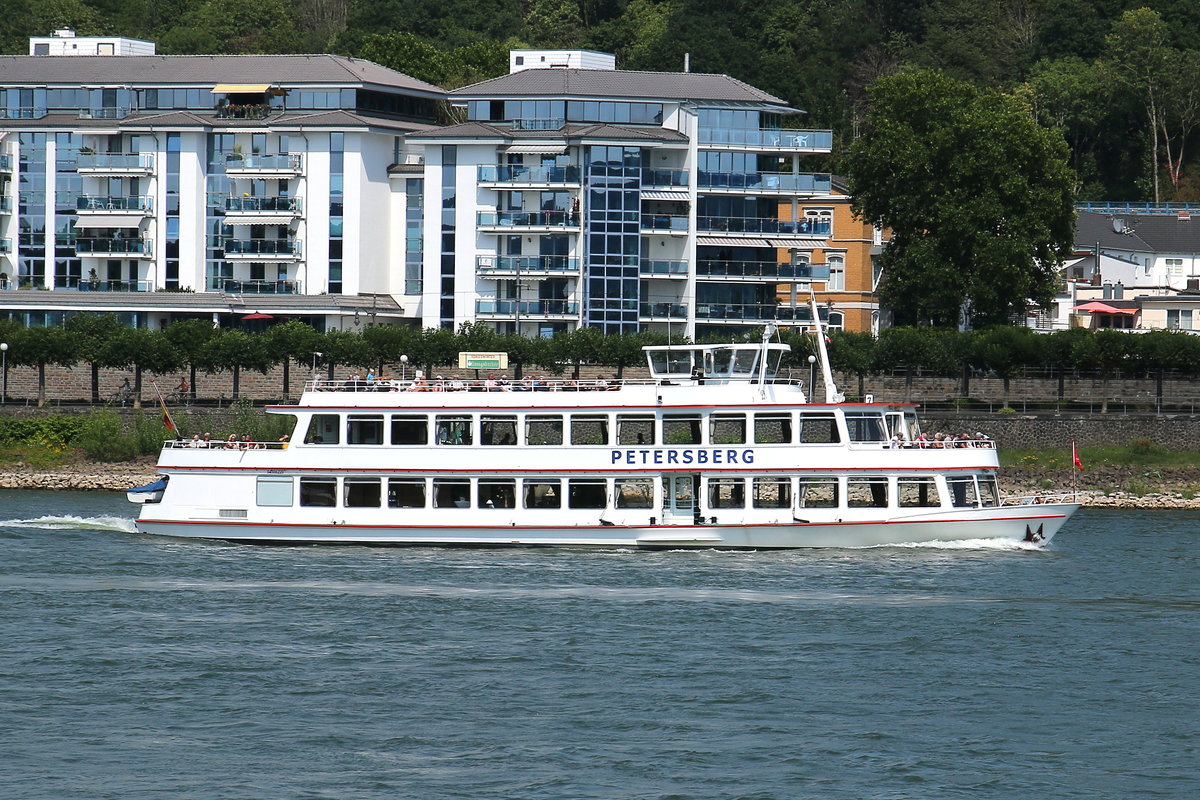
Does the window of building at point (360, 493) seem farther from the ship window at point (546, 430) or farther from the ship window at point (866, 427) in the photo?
the ship window at point (866, 427)

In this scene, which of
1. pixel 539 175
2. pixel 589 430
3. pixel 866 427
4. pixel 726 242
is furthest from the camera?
pixel 726 242

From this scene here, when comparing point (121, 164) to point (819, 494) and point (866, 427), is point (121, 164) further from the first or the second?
point (866, 427)

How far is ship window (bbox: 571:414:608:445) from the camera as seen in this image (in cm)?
4609

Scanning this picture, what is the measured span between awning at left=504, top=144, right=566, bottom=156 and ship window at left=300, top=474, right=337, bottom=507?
133ft

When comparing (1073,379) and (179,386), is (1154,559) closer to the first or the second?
(1073,379)

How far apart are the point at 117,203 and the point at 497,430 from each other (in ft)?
159

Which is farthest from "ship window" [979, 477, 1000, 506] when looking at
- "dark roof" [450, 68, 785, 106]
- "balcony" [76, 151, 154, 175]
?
"balcony" [76, 151, 154, 175]

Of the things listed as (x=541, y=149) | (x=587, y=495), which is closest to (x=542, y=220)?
(x=541, y=149)

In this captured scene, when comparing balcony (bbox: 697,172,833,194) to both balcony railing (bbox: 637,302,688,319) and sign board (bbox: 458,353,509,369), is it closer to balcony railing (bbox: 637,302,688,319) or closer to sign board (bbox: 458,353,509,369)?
balcony railing (bbox: 637,302,688,319)

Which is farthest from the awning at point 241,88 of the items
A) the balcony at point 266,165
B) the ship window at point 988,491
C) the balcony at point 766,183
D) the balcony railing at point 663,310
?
the ship window at point 988,491

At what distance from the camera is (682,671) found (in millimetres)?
33250

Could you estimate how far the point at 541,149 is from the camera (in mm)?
84625

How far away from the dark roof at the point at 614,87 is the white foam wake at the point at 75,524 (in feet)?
135

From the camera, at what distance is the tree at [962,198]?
80.9m
